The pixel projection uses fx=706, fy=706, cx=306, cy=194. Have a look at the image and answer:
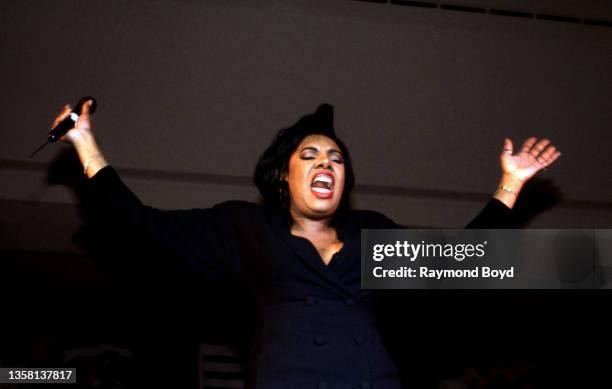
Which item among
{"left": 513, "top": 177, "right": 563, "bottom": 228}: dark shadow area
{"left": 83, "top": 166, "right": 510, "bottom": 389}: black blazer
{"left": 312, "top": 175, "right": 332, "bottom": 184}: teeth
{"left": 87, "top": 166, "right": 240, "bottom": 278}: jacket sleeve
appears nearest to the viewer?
{"left": 83, "top": 166, "right": 510, "bottom": 389}: black blazer

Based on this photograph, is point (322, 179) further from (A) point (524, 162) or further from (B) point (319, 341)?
(A) point (524, 162)

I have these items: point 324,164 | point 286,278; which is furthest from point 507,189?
point 286,278

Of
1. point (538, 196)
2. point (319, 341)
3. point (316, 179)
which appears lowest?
point (319, 341)

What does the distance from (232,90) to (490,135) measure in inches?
28.8

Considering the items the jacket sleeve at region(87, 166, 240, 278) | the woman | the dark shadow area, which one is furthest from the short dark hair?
the dark shadow area

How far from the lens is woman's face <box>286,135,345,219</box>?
1403 mm

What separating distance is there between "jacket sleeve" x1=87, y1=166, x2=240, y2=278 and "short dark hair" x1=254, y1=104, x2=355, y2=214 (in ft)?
0.40

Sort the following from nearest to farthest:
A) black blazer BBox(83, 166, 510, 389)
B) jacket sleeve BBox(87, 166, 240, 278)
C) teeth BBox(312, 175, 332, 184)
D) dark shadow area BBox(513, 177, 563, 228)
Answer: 1. black blazer BBox(83, 166, 510, 389)
2. jacket sleeve BBox(87, 166, 240, 278)
3. teeth BBox(312, 175, 332, 184)
4. dark shadow area BBox(513, 177, 563, 228)

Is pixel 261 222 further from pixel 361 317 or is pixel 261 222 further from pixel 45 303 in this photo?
pixel 45 303

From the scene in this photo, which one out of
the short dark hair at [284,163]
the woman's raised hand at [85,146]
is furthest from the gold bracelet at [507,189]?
the woman's raised hand at [85,146]

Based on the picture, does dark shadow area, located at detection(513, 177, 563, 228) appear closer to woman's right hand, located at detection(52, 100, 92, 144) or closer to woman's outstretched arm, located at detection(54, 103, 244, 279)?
woman's outstretched arm, located at detection(54, 103, 244, 279)

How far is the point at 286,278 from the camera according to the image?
1.29 metres

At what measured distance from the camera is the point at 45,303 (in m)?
1.92

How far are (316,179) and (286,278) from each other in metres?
0.23
